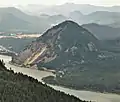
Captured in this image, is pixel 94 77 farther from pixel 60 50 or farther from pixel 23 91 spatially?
pixel 23 91

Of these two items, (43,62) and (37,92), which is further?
(43,62)

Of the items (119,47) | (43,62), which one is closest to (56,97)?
(43,62)

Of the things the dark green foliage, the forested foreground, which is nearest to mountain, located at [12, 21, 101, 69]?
the dark green foliage

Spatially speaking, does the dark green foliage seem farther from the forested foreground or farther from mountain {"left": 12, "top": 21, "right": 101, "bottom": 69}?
the forested foreground

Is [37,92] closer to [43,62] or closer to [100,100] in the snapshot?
[100,100]

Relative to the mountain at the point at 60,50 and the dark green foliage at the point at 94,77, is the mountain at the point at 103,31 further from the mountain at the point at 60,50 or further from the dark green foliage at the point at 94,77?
the dark green foliage at the point at 94,77

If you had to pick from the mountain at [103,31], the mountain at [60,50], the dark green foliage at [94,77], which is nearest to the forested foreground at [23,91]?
the dark green foliage at [94,77]
